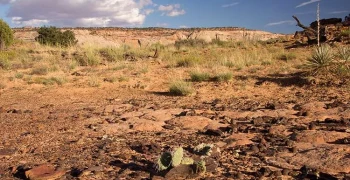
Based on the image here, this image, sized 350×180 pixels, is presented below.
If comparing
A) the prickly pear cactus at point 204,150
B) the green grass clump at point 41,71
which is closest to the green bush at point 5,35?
the green grass clump at point 41,71

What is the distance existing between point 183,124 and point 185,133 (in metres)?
0.52

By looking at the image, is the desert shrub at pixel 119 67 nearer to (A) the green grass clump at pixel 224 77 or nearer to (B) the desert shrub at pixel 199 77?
(B) the desert shrub at pixel 199 77

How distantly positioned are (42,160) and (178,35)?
42083mm

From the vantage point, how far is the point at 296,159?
165 inches

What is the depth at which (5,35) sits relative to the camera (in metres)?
24.3

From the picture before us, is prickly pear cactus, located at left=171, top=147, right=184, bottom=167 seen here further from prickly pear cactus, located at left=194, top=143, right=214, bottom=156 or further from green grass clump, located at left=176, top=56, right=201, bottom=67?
green grass clump, located at left=176, top=56, right=201, bottom=67

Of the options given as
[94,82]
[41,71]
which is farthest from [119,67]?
[94,82]

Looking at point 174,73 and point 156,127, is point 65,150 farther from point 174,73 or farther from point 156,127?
point 174,73

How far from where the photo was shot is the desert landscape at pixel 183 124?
13.4ft

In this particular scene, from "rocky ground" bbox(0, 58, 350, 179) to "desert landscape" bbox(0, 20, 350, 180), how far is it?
2cm

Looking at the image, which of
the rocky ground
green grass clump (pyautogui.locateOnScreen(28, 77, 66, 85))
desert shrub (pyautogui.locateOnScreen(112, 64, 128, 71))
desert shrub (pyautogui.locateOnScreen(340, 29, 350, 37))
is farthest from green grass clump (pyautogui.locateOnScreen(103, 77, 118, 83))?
desert shrub (pyautogui.locateOnScreen(340, 29, 350, 37))

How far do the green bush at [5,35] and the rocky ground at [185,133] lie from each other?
16.0 metres

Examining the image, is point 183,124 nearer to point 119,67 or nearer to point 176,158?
point 176,158

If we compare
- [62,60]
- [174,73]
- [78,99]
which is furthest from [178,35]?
[78,99]
